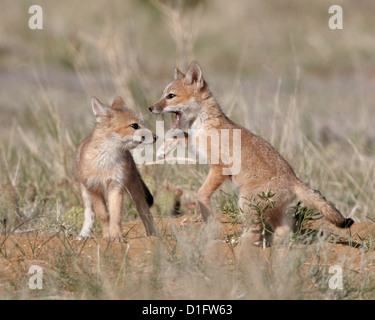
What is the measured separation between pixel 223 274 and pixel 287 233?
1.39 m

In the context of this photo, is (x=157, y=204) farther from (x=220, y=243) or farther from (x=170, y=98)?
(x=220, y=243)

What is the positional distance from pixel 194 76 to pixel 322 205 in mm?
1891

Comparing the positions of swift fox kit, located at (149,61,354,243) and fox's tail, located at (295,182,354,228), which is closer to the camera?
fox's tail, located at (295,182,354,228)

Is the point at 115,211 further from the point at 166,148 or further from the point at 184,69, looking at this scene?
the point at 184,69

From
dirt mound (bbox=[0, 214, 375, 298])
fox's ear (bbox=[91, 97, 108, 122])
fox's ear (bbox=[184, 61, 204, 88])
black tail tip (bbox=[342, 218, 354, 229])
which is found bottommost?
dirt mound (bbox=[0, 214, 375, 298])

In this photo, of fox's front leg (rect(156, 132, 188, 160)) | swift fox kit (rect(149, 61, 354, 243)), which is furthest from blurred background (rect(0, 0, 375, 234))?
swift fox kit (rect(149, 61, 354, 243))

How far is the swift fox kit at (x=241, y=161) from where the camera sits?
5.64 m

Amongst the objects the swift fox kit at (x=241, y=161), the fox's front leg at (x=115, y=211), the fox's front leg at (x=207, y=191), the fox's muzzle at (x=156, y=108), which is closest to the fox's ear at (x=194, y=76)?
the swift fox kit at (x=241, y=161)

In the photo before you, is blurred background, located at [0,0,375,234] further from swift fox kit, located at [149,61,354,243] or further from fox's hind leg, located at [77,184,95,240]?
swift fox kit, located at [149,61,354,243]

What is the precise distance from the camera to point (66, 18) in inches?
1079

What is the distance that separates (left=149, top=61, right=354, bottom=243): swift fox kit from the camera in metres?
5.64

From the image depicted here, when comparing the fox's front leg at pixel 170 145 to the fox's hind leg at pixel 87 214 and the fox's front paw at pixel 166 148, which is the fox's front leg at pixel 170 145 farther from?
the fox's hind leg at pixel 87 214

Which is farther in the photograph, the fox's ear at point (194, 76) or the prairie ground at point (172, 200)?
the fox's ear at point (194, 76)

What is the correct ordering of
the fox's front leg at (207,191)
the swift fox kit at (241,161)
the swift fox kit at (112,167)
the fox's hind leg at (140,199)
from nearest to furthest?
the swift fox kit at (241,161) < the fox's front leg at (207,191) < the swift fox kit at (112,167) < the fox's hind leg at (140,199)
